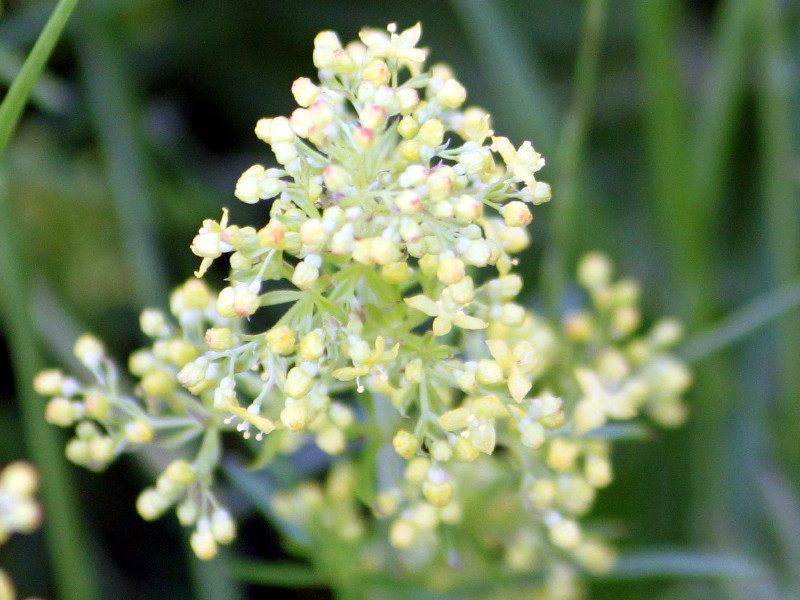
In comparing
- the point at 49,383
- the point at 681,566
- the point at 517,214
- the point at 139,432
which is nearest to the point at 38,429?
the point at 49,383

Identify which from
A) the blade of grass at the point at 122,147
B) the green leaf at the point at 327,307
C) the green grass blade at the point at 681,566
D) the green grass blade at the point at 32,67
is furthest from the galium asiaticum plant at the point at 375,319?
the blade of grass at the point at 122,147

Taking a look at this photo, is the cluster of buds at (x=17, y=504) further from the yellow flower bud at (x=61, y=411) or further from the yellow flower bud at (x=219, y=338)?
the yellow flower bud at (x=219, y=338)

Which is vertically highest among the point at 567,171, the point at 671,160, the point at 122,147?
the point at 122,147

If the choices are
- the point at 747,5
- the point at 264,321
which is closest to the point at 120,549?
the point at 264,321

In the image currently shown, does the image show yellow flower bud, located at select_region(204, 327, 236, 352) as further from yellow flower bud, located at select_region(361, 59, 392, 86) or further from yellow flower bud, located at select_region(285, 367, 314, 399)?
yellow flower bud, located at select_region(361, 59, 392, 86)

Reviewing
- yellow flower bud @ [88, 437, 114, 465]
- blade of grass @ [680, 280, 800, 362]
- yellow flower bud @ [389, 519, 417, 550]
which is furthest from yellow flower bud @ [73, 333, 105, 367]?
blade of grass @ [680, 280, 800, 362]

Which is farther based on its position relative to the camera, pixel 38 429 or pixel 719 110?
pixel 719 110

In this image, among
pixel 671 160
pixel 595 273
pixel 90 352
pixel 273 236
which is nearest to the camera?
pixel 273 236

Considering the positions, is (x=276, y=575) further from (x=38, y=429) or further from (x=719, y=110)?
(x=719, y=110)
